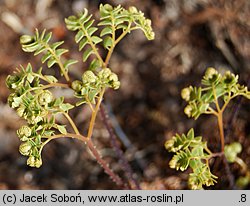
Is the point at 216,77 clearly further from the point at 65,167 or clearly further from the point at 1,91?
the point at 1,91

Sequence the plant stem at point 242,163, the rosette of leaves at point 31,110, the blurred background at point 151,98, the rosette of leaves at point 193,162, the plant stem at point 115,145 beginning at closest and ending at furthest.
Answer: the rosette of leaves at point 31,110, the rosette of leaves at point 193,162, the plant stem at point 115,145, the plant stem at point 242,163, the blurred background at point 151,98

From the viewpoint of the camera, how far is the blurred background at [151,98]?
2.15 meters

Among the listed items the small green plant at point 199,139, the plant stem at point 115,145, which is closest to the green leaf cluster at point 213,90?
the small green plant at point 199,139

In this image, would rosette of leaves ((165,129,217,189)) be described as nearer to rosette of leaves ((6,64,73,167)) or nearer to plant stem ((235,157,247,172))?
rosette of leaves ((6,64,73,167))

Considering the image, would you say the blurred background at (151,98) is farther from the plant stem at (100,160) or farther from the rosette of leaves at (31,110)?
the rosette of leaves at (31,110)

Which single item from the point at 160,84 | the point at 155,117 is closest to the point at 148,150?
the point at 155,117

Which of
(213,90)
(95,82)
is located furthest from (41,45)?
(213,90)

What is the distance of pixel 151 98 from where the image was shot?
7.50 ft

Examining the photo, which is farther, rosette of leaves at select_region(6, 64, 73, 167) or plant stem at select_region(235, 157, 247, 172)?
plant stem at select_region(235, 157, 247, 172)

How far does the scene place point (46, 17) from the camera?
8.46 ft

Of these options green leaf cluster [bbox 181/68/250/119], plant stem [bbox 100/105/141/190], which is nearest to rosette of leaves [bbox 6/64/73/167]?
plant stem [bbox 100/105/141/190]

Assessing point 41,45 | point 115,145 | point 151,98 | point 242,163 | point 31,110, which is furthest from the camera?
point 151,98

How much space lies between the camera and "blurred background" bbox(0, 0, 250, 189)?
215 cm

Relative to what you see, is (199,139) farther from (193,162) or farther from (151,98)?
(151,98)
